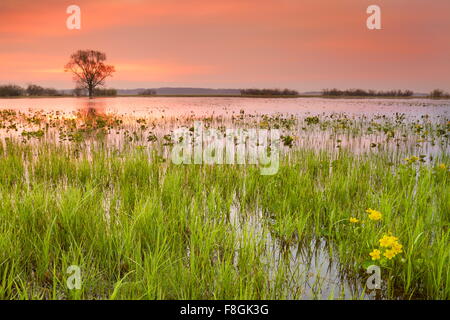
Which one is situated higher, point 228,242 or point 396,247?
point 396,247

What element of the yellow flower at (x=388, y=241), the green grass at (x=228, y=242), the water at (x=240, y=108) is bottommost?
the green grass at (x=228, y=242)

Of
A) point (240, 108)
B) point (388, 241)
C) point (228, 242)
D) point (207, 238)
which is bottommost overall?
point (228, 242)

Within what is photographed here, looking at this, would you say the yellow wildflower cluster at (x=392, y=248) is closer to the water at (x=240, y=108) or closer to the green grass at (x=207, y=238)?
the green grass at (x=207, y=238)

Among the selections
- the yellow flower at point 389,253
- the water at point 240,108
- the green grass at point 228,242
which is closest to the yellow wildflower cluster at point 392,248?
the yellow flower at point 389,253

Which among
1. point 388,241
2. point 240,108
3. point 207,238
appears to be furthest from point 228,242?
point 240,108

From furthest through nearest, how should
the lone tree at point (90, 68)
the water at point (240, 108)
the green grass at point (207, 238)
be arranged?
the lone tree at point (90, 68), the water at point (240, 108), the green grass at point (207, 238)

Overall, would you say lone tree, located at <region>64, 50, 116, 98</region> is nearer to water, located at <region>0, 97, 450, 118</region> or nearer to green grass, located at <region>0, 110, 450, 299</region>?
water, located at <region>0, 97, 450, 118</region>

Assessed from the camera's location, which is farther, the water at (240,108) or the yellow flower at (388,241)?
the water at (240,108)

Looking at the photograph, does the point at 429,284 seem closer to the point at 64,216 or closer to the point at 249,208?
the point at 249,208

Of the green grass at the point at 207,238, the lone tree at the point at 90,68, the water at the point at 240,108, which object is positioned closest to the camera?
the green grass at the point at 207,238

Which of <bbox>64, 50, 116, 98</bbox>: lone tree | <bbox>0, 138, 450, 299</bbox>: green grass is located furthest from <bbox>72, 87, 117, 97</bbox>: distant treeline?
<bbox>0, 138, 450, 299</bbox>: green grass

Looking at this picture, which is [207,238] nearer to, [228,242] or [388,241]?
[228,242]

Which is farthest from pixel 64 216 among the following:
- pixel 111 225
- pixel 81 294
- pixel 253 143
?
pixel 253 143

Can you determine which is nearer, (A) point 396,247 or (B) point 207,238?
(A) point 396,247
